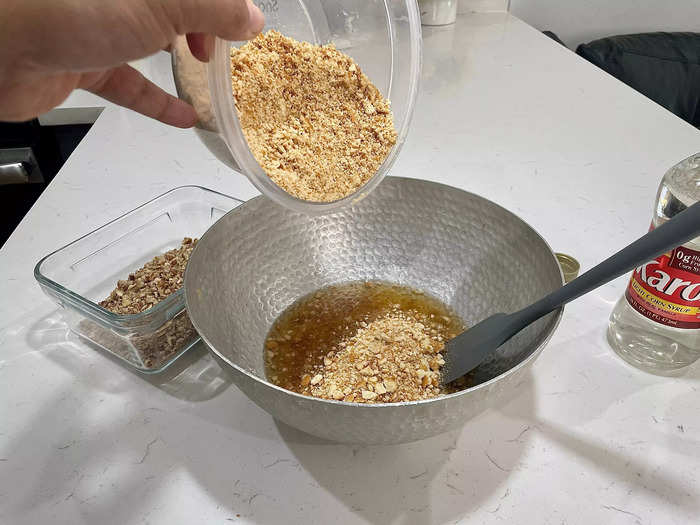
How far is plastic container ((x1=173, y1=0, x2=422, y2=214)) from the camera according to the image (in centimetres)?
46

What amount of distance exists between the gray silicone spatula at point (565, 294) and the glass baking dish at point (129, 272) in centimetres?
32

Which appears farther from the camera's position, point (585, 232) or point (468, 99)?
point (468, 99)

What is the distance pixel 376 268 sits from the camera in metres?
0.75

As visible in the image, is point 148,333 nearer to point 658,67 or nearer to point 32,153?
point 32,153

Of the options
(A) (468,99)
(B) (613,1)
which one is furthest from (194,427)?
(B) (613,1)

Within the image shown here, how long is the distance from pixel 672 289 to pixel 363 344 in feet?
1.11

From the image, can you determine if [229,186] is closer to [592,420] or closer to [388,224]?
[388,224]

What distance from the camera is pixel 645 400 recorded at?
579 mm

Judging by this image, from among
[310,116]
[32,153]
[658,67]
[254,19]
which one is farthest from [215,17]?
[658,67]

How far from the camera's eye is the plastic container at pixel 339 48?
1.52 feet

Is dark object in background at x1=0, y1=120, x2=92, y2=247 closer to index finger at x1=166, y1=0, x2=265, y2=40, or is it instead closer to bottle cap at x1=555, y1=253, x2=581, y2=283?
index finger at x1=166, y1=0, x2=265, y2=40

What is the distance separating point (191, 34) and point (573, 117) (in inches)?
38.4

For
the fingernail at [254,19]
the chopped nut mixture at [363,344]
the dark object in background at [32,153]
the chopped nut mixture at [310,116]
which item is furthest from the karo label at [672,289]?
the dark object in background at [32,153]

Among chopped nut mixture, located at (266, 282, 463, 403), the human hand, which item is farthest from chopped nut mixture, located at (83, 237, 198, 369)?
the human hand
